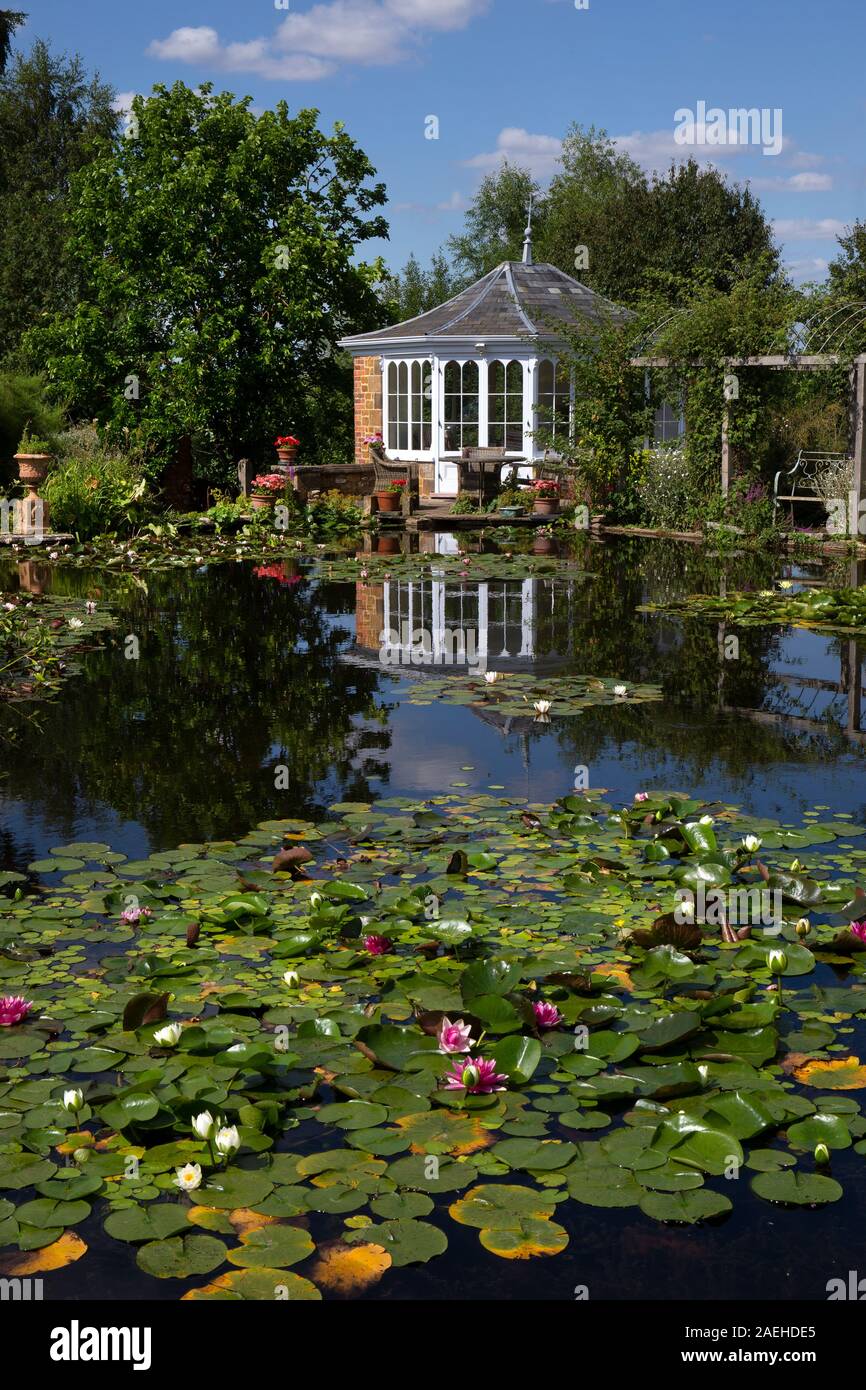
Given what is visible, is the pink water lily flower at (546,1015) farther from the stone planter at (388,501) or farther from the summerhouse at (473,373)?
the summerhouse at (473,373)

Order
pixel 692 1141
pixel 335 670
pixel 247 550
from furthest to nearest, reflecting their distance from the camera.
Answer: pixel 247 550
pixel 335 670
pixel 692 1141

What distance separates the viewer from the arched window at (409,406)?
2695 cm

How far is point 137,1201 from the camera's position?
3404mm

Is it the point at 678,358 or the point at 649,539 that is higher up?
the point at 678,358

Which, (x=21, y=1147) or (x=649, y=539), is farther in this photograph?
(x=649, y=539)

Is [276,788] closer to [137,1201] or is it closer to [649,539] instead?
[137,1201]

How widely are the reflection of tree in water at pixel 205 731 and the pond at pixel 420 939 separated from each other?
36 mm

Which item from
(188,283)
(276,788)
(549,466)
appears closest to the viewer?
(276,788)

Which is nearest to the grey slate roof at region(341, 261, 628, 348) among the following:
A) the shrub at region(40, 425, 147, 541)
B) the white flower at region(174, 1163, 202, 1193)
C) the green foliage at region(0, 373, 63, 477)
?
the green foliage at region(0, 373, 63, 477)

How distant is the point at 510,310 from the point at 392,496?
16.7 ft

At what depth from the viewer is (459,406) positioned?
2684 cm
